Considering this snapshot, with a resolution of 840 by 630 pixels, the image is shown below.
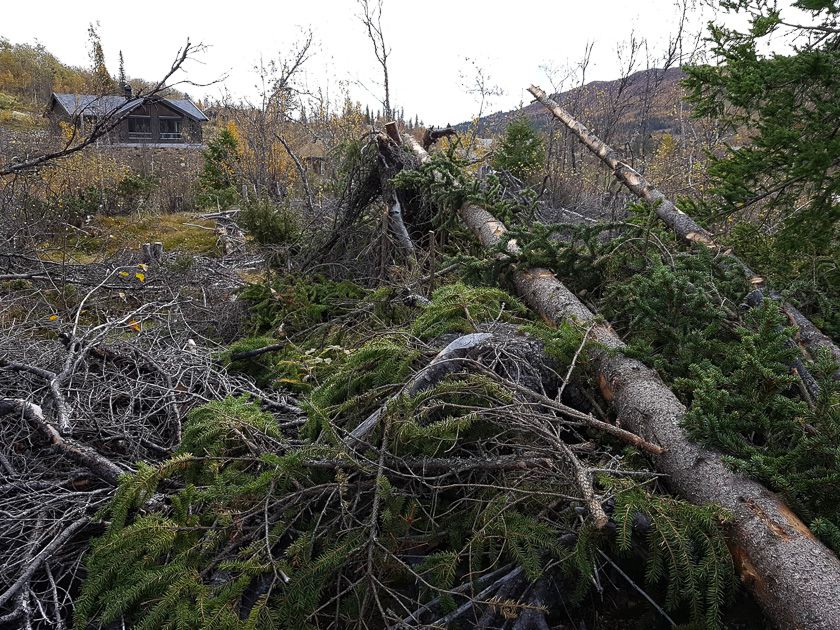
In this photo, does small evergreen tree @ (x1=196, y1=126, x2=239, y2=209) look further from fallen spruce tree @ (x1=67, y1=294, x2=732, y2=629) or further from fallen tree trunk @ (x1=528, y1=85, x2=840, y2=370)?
fallen spruce tree @ (x1=67, y1=294, x2=732, y2=629)

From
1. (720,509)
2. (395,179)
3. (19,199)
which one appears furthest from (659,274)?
(19,199)

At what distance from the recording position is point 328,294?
508 cm

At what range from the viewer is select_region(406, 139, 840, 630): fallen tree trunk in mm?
1484

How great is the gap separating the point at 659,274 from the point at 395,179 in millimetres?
3517

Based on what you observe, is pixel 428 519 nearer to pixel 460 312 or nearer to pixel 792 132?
pixel 460 312

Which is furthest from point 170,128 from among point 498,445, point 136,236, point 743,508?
Result: point 743,508

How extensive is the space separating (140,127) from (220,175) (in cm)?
2879

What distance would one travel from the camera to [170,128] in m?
42.3

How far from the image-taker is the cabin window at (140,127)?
1575 inches

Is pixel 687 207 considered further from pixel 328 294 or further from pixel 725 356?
pixel 328 294

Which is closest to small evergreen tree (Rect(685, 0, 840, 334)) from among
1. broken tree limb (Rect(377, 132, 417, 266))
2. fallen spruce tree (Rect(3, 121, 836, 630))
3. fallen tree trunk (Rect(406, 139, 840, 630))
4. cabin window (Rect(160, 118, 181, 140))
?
fallen tree trunk (Rect(406, 139, 840, 630))

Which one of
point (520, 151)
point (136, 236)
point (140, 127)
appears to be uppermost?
point (140, 127)

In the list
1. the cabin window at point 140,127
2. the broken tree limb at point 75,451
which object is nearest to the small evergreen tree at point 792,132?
the broken tree limb at point 75,451

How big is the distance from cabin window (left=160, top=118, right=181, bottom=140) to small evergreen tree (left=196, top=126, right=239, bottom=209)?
24.0 metres
